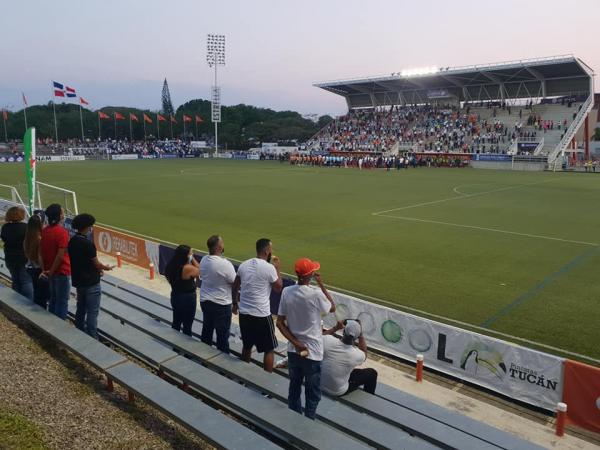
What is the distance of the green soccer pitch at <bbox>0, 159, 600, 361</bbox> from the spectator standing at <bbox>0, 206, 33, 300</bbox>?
6384 mm

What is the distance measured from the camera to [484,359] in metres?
7.02

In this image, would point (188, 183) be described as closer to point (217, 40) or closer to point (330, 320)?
point (330, 320)

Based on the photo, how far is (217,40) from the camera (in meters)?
74.5

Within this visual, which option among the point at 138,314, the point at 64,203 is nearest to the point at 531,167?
the point at 64,203

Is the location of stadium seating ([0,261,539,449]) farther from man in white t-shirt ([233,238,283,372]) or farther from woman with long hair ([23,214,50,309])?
woman with long hair ([23,214,50,309])

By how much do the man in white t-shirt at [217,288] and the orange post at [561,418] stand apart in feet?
14.1

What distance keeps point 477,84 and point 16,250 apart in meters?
67.5

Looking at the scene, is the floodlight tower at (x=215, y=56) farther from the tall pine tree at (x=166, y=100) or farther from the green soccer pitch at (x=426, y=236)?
the tall pine tree at (x=166, y=100)

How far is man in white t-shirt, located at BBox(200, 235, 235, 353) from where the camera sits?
6086 mm

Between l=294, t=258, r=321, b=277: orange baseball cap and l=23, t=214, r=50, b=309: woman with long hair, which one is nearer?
l=294, t=258, r=321, b=277: orange baseball cap

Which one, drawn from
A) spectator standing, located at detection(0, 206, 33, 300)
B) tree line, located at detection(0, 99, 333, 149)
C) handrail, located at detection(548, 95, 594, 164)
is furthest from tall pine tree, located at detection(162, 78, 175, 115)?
spectator standing, located at detection(0, 206, 33, 300)

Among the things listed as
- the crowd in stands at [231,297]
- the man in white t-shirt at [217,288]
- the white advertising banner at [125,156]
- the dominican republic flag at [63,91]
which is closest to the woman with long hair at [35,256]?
the crowd in stands at [231,297]

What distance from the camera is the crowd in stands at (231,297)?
187 inches

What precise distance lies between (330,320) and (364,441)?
467 cm
